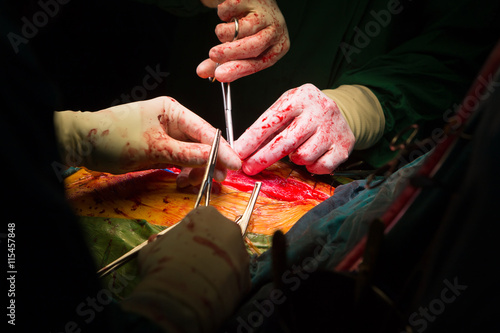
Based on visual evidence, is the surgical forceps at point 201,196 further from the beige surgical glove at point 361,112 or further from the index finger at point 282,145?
→ the beige surgical glove at point 361,112

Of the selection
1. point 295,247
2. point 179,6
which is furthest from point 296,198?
point 179,6

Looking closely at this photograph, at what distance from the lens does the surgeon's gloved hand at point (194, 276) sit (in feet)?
2.35

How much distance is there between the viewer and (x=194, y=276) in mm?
780

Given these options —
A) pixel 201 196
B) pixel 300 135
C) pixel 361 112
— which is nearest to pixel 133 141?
pixel 201 196

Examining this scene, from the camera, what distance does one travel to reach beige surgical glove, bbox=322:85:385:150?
2102 millimetres

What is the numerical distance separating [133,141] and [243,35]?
37.6 inches

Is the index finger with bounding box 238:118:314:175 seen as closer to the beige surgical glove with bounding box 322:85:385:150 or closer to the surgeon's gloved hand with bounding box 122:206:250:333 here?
the beige surgical glove with bounding box 322:85:385:150

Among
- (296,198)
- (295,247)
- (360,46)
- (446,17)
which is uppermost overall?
(446,17)

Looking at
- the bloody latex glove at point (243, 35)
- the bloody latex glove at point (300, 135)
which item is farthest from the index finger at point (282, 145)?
the bloody latex glove at point (243, 35)

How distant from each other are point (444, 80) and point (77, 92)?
2339 mm

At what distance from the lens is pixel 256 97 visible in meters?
2.72

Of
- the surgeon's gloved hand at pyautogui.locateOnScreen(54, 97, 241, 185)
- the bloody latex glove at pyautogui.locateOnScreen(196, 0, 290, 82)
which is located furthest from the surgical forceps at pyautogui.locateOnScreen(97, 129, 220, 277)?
the bloody latex glove at pyautogui.locateOnScreen(196, 0, 290, 82)

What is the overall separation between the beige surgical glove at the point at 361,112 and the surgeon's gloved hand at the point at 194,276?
4.68 feet

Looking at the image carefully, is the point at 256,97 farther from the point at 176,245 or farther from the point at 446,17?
the point at 176,245
